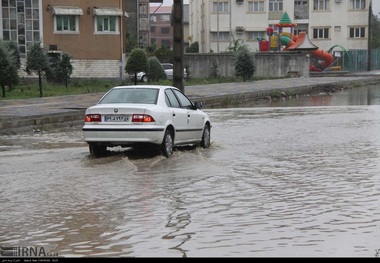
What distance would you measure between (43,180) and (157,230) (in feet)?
13.9

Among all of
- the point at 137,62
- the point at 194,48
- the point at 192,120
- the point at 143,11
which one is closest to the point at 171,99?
the point at 192,120

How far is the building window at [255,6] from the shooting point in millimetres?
89562

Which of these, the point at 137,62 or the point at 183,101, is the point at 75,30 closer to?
the point at 137,62

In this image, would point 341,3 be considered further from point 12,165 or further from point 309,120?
point 12,165

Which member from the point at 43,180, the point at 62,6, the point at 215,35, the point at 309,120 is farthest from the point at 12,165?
the point at 215,35

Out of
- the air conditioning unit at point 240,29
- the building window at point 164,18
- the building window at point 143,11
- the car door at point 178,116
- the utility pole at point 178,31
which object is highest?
the building window at point 164,18

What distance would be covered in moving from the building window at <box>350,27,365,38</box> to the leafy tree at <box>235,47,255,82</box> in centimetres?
4008

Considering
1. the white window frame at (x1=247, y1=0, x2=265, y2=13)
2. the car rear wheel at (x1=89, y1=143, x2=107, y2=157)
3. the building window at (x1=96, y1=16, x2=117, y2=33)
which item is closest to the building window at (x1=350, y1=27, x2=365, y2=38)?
the white window frame at (x1=247, y1=0, x2=265, y2=13)

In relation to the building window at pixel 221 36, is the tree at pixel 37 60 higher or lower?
lower

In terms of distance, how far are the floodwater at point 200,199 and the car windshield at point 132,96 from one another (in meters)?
1.07

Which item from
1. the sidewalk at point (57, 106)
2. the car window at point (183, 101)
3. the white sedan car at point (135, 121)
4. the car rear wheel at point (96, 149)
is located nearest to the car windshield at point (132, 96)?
the white sedan car at point (135, 121)

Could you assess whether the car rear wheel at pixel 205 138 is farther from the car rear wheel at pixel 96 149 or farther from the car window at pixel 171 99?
the car rear wheel at pixel 96 149

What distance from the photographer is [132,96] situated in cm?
1484

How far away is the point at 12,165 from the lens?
45.0 feet
